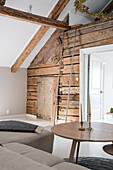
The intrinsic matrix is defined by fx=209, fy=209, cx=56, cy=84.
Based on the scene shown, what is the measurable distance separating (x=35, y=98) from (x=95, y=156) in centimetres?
450

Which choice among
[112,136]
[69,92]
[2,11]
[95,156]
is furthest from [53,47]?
[112,136]

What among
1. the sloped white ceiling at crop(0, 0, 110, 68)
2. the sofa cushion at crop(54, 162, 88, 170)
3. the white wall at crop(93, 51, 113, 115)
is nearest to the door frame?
the sloped white ceiling at crop(0, 0, 110, 68)

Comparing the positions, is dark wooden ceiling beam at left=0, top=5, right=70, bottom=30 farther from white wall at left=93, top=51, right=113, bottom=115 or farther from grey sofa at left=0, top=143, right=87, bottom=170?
grey sofa at left=0, top=143, right=87, bottom=170

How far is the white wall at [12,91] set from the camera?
24.2 feet

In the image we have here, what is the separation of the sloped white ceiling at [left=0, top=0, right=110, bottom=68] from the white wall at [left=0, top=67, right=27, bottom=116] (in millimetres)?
468

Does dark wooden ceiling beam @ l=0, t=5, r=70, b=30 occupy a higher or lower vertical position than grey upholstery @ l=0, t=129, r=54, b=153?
higher

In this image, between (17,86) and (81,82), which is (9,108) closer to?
(17,86)

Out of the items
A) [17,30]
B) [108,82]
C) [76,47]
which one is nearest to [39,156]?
[76,47]

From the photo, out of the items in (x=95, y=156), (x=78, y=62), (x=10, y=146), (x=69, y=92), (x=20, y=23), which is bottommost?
(x=95, y=156)

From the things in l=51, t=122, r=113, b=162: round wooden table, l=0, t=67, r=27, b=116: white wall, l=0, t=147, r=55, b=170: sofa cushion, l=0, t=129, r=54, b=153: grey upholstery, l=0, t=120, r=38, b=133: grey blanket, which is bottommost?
l=0, t=129, r=54, b=153: grey upholstery

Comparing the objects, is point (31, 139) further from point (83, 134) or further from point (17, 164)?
point (17, 164)

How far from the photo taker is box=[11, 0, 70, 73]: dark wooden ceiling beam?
5.81 m

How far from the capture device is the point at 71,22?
6.14m

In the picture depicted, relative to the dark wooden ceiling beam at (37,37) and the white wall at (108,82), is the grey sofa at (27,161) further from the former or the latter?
the white wall at (108,82)
